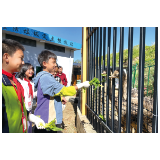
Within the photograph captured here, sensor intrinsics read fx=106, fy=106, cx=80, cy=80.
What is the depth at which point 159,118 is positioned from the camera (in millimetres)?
1107

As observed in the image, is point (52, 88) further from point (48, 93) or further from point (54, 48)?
point (54, 48)

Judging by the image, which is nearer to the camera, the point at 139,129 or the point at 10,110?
the point at 10,110

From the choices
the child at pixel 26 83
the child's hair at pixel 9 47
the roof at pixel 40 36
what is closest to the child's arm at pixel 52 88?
the child's hair at pixel 9 47

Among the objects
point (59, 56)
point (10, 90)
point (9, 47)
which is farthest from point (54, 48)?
point (10, 90)

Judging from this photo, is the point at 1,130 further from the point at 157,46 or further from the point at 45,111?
the point at 157,46

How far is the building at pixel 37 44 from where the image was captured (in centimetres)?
731

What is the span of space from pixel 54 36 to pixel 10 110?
9701 mm

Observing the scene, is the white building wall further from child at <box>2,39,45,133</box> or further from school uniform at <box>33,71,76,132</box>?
child at <box>2,39,45,133</box>

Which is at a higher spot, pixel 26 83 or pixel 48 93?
pixel 26 83

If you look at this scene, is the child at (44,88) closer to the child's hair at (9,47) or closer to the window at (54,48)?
the child's hair at (9,47)

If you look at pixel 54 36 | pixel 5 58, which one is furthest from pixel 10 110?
pixel 54 36

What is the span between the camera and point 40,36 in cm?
848

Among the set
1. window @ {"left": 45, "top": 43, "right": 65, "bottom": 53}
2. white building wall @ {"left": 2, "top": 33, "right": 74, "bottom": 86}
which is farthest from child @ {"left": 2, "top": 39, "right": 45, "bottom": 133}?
window @ {"left": 45, "top": 43, "right": 65, "bottom": 53}

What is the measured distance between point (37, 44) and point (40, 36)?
815 mm
